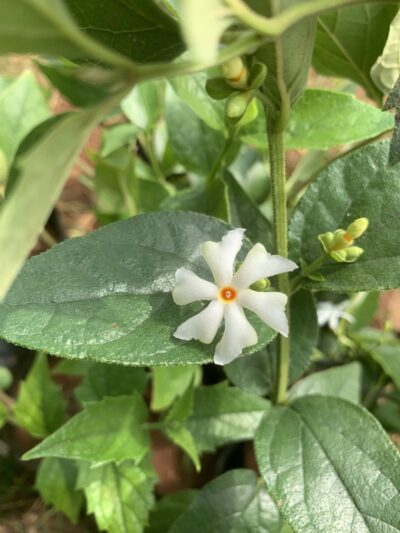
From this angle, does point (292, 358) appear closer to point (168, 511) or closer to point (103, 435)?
point (103, 435)

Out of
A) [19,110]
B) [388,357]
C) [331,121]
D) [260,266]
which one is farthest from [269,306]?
[19,110]

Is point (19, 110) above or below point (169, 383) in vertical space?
above

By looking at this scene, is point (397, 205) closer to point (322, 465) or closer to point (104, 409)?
point (322, 465)

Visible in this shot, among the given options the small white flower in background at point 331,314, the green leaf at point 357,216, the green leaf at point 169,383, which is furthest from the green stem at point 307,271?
the small white flower in background at point 331,314

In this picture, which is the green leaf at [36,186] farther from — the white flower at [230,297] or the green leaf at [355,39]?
the green leaf at [355,39]

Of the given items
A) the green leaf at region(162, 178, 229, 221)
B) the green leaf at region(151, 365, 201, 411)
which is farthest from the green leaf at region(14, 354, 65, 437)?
the green leaf at region(162, 178, 229, 221)

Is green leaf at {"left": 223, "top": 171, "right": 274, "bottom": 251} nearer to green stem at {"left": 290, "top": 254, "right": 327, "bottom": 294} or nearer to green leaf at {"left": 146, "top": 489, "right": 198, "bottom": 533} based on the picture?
green stem at {"left": 290, "top": 254, "right": 327, "bottom": 294}

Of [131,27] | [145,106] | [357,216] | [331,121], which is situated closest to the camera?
[131,27]
